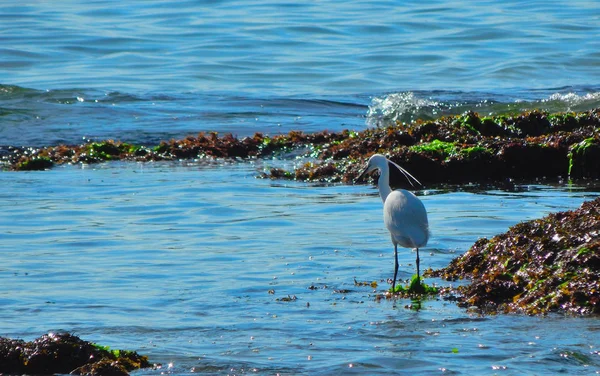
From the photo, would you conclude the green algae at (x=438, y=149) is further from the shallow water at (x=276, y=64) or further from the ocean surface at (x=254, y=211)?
the shallow water at (x=276, y=64)

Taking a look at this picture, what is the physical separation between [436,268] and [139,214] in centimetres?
365

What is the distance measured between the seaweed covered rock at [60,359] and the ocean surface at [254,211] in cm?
25

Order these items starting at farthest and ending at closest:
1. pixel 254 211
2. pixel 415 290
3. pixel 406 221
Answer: pixel 254 211 < pixel 406 221 < pixel 415 290

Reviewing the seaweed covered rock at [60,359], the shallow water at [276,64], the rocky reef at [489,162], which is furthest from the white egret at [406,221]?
the shallow water at [276,64]

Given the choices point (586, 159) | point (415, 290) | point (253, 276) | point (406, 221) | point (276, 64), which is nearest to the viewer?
point (415, 290)

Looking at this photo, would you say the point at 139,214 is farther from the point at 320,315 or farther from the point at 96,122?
the point at 96,122

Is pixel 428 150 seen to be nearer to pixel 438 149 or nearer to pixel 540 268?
pixel 438 149

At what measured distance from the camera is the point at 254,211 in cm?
988

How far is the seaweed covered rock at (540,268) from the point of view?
5.61 metres

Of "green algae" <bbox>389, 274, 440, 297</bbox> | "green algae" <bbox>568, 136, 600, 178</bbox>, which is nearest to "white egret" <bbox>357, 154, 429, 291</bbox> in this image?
"green algae" <bbox>389, 274, 440, 297</bbox>

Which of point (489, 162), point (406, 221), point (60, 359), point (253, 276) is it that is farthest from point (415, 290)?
point (489, 162)

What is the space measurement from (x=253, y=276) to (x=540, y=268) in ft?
6.92

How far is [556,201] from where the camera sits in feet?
31.4

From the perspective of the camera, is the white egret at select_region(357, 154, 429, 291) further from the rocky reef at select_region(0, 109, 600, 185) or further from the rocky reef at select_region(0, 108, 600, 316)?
the rocky reef at select_region(0, 109, 600, 185)
